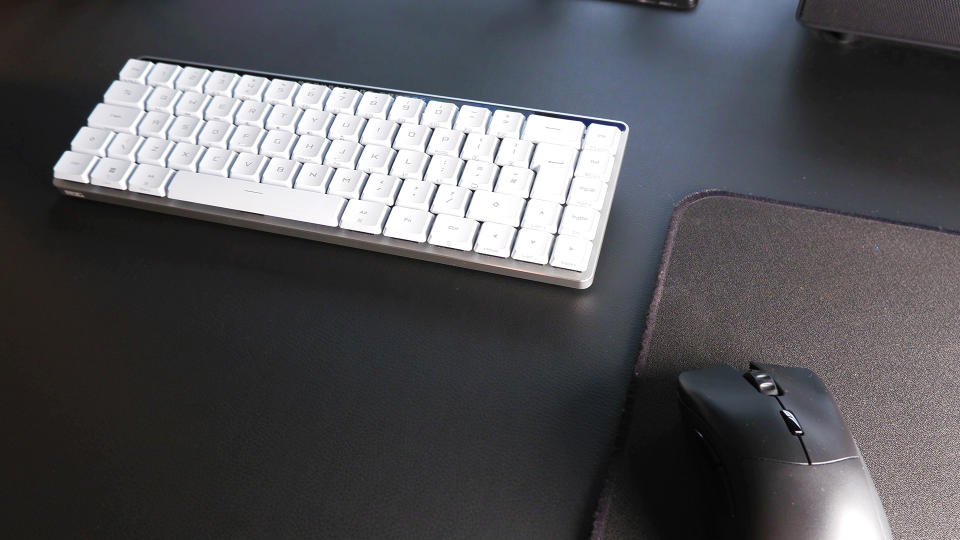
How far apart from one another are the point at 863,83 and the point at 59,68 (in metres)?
0.72

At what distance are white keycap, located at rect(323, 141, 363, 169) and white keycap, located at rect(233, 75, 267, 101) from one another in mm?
89

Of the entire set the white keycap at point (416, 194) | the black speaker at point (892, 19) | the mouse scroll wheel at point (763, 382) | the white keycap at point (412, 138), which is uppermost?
the black speaker at point (892, 19)

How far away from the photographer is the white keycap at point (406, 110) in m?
0.59

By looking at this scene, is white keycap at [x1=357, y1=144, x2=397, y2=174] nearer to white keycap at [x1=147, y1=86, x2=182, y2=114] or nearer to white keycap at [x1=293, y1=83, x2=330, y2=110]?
white keycap at [x1=293, y1=83, x2=330, y2=110]

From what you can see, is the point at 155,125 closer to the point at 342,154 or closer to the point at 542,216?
the point at 342,154

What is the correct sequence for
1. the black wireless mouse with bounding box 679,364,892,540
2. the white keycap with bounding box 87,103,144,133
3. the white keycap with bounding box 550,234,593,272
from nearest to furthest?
the black wireless mouse with bounding box 679,364,892,540 < the white keycap with bounding box 550,234,593,272 < the white keycap with bounding box 87,103,144,133

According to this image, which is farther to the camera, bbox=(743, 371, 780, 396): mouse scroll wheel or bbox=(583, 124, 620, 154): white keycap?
bbox=(583, 124, 620, 154): white keycap

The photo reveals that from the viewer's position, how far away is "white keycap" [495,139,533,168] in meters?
0.56

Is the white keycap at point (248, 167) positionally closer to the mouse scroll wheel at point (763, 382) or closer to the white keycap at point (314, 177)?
the white keycap at point (314, 177)

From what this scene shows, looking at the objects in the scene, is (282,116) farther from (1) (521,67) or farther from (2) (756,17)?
(2) (756,17)

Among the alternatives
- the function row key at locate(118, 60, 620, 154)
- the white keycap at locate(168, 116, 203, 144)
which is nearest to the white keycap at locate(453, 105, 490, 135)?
the function row key at locate(118, 60, 620, 154)

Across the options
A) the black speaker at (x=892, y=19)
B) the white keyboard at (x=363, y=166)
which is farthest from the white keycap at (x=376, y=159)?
the black speaker at (x=892, y=19)

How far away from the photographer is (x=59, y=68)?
0.72 m

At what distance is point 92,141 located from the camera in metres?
0.61
